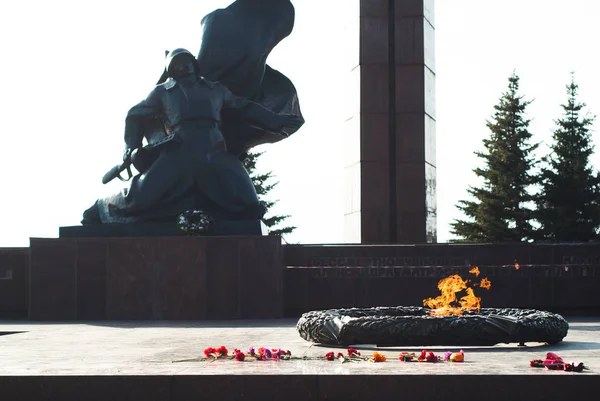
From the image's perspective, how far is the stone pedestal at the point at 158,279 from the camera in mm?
13242

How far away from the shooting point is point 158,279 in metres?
13.3

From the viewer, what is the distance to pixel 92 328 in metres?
11.2

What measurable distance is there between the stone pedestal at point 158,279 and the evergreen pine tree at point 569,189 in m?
20.9

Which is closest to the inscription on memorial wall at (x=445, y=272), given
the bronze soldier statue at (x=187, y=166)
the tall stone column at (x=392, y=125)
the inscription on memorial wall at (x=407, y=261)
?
the inscription on memorial wall at (x=407, y=261)

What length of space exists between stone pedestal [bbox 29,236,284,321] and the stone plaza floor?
2318 millimetres

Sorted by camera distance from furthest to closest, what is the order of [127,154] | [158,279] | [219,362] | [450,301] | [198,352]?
1. [127,154]
2. [158,279]
3. [450,301]
4. [198,352]
5. [219,362]

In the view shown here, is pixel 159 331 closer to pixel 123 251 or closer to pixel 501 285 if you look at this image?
pixel 123 251

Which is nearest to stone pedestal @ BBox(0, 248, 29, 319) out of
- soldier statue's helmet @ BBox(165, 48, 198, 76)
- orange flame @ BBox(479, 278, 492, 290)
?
soldier statue's helmet @ BBox(165, 48, 198, 76)

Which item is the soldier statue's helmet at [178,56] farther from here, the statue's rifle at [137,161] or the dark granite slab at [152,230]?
the dark granite slab at [152,230]

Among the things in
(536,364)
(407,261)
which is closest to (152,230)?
(407,261)

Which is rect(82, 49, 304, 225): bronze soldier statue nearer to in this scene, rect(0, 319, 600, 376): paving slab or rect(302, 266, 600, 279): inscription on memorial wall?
rect(302, 266, 600, 279): inscription on memorial wall

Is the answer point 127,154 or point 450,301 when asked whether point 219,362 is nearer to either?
point 450,301

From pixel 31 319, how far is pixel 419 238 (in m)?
7.51

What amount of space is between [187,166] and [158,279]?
5.37 ft
